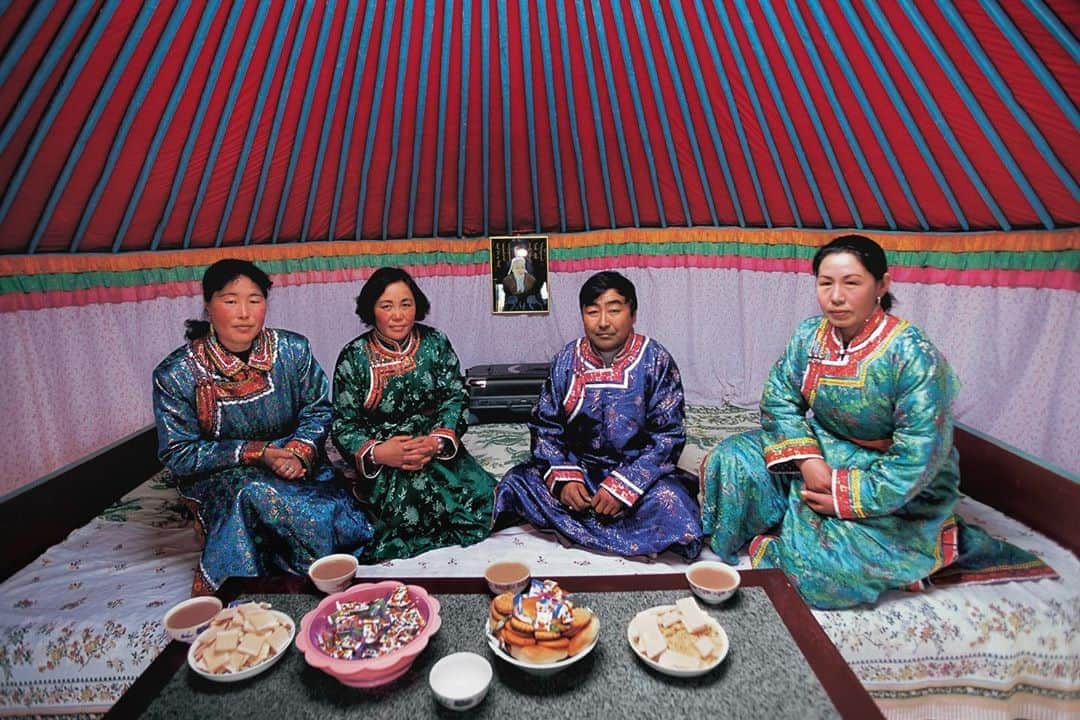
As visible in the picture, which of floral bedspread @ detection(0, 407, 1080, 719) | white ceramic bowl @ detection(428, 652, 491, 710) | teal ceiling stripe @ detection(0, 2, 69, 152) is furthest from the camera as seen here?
teal ceiling stripe @ detection(0, 2, 69, 152)

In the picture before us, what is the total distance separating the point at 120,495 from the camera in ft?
9.67

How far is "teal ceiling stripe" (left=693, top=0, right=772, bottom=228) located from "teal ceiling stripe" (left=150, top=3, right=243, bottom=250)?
6.91ft

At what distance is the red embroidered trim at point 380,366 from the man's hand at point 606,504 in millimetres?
919

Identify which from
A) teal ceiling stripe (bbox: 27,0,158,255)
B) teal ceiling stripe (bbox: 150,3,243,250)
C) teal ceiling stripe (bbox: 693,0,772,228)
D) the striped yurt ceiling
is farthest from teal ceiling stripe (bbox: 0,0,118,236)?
teal ceiling stripe (bbox: 693,0,772,228)

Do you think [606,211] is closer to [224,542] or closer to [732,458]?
[732,458]

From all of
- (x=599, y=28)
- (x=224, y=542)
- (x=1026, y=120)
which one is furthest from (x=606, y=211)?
(x=224, y=542)

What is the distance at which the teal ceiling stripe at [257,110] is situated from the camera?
2.96 metres

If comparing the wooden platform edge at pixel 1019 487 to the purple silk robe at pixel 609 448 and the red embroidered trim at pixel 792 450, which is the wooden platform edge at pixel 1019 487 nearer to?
the red embroidered trim at pixel 792 450

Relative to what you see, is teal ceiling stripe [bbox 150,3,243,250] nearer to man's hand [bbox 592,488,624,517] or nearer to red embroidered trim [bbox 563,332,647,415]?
red embroidered trim [bbox 563,332,647,415]

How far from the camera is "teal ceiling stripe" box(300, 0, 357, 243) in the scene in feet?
10.1

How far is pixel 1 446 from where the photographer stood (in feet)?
10.0

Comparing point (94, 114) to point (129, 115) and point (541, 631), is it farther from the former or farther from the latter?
point (541, 631)

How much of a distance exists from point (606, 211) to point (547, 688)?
3448mm

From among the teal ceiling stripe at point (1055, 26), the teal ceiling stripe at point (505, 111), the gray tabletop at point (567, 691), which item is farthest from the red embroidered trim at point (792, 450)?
the teal ceiling stripe at point (505, 111)
